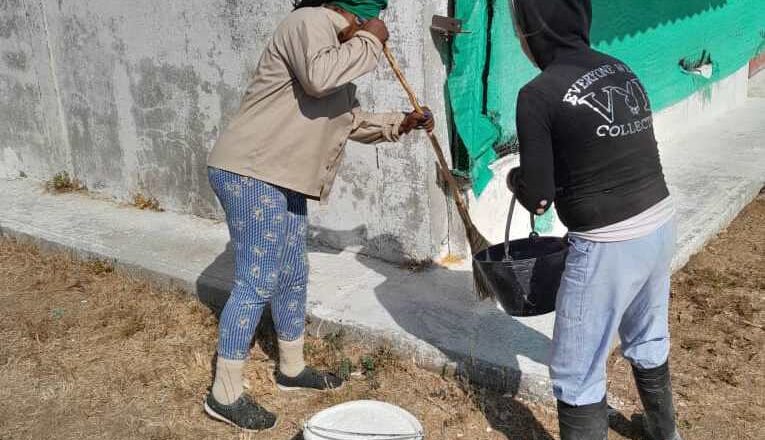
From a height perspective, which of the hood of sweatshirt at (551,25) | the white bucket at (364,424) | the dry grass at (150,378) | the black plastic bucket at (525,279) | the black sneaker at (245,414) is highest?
the hood of sweatshirt at (551,25)

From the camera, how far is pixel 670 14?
7.03m

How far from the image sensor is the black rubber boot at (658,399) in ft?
9.69

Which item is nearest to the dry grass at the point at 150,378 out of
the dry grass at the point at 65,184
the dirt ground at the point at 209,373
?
the dirt ground at the point at 209,373

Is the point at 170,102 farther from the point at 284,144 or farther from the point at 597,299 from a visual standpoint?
the point at 597,299

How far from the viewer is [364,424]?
2748mm

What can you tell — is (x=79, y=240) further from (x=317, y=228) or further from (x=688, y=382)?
(x=688, y=382)

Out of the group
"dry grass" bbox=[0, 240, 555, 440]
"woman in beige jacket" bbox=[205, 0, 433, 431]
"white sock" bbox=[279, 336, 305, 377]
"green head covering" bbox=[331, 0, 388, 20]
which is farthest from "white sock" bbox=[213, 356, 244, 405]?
"green head covering" bbox=[331, 0, 388, 20]

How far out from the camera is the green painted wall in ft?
14.6

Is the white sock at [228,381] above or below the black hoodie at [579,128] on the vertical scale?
below

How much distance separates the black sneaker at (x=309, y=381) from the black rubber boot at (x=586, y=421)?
1.29 metres

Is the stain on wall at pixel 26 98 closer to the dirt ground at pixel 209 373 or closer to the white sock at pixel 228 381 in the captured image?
the dirt ground at pixel 209 373

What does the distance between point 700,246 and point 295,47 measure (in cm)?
328

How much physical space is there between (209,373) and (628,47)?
170 inches

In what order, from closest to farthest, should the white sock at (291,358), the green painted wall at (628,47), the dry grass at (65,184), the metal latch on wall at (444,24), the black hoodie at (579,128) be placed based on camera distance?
the black hoodie at (579,128) < the white sock at (291,358) < the metal latch on wall at (444,24) < the green painted wall at (628,47) < the dry grass at (65,184)
